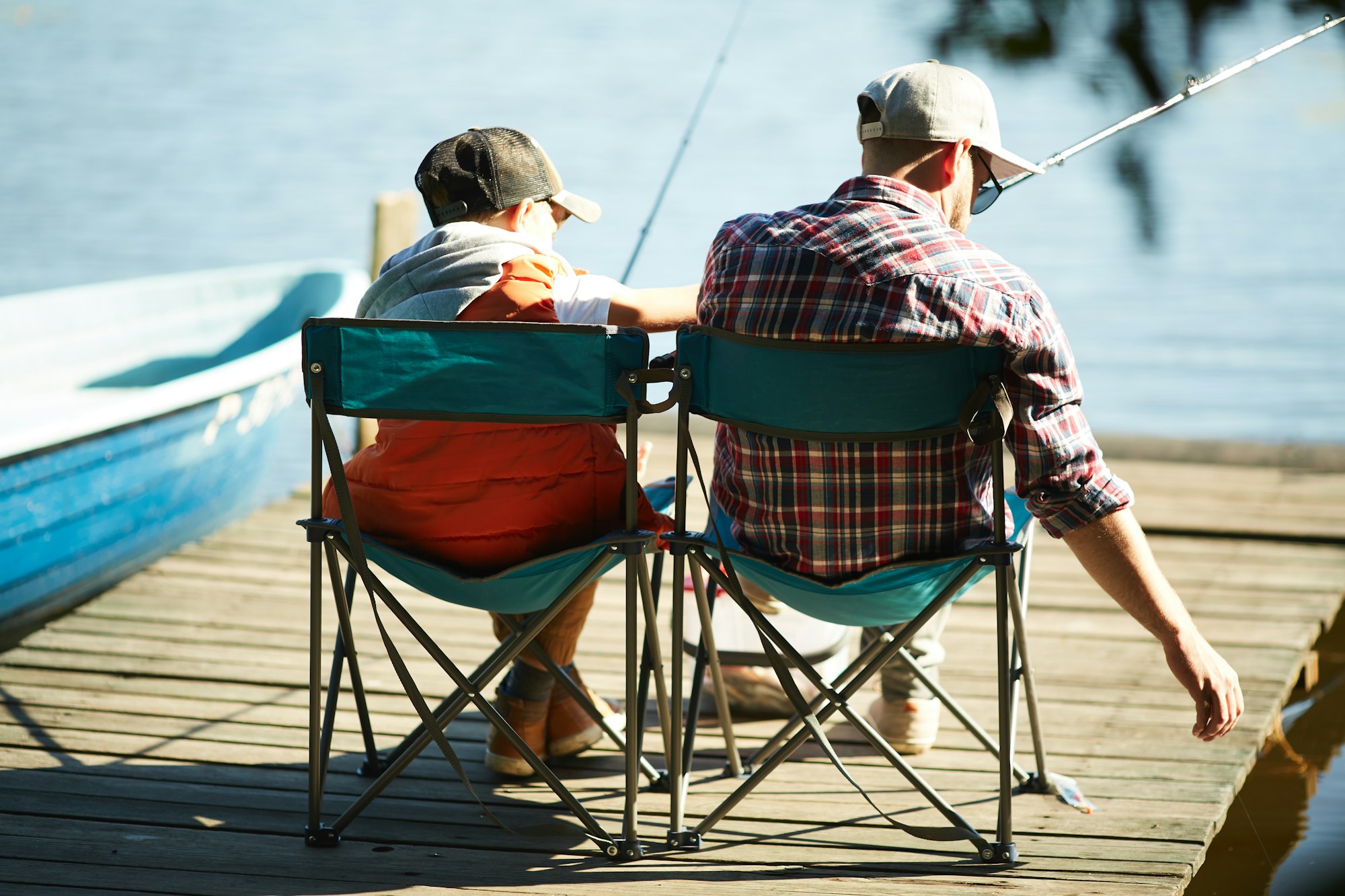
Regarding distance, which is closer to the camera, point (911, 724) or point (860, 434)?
point (860, 434)

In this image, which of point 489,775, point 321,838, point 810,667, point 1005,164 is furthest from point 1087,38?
point 321,838

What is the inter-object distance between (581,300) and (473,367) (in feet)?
0.79

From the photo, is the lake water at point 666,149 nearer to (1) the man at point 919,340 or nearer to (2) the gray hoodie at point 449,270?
(1) the man at point 919,340

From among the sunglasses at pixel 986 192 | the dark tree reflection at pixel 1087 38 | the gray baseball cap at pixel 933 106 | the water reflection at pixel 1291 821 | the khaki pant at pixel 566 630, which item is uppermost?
the dark tree reflection at pixel 1087 38

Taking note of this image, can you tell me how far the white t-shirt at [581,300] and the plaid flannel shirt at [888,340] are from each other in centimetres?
17

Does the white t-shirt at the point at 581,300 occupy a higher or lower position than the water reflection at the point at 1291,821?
higher

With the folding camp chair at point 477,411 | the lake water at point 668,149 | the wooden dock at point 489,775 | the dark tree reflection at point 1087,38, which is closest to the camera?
the folding camp chair at point 477,411

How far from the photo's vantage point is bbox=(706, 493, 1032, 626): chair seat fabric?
1932mm

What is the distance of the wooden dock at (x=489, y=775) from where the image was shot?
79.1 inches

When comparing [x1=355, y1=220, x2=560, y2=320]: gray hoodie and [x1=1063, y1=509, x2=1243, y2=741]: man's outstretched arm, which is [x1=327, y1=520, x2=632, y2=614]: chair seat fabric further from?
[x1=1063, y1=509, x2=1243, y2=741]: man's outstretched arm

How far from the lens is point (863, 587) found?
194 cm

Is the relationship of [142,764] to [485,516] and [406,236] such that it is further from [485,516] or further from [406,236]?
[406,236]

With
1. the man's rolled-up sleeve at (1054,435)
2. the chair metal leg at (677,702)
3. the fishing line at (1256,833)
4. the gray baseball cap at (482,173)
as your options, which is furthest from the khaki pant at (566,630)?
the fishing line at (1256,833)

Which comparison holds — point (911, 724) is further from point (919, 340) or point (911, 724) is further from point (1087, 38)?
point (1087, 38)
